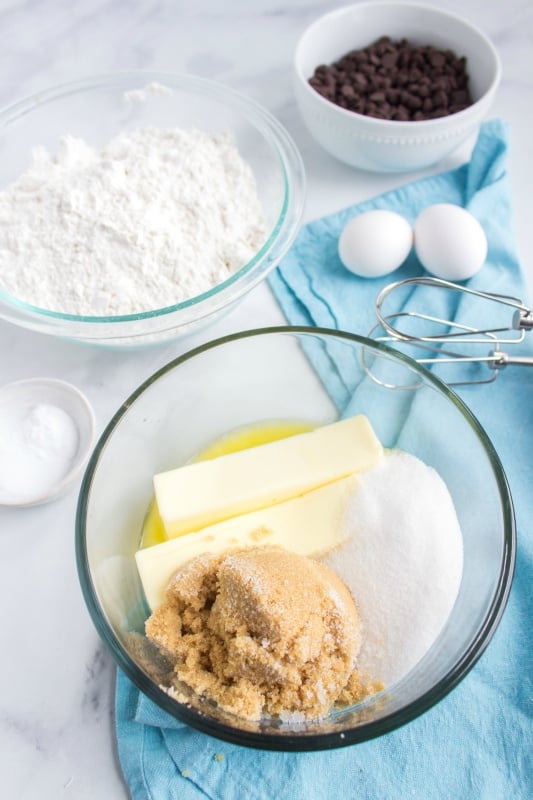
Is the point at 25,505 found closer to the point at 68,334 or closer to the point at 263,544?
the point at 68,334

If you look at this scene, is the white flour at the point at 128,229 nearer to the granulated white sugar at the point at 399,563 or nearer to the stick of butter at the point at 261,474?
the stick of butter at the point at 261,474

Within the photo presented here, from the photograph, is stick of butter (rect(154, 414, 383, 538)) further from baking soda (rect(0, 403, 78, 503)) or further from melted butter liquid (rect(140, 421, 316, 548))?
baking soda (rect(0, 403, 78, 503))

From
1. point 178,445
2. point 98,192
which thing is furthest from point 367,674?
point 98,192

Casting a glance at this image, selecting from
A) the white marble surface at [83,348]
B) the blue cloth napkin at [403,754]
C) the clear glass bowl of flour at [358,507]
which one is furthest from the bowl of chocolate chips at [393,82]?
the blue cloth napkin at [403,754]

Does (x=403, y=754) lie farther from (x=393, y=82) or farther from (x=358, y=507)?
(x=393, y=82)

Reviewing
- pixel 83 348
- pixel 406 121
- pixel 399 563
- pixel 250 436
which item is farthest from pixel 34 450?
pixel 406 121

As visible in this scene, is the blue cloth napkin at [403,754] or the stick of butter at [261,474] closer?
the blue cloth napkin at [403,754]

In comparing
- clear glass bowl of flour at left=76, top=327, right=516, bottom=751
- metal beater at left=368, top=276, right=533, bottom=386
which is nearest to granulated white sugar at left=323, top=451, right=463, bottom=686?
clear glass bowl of flour at left=76, top=327, right=516, bottom=751

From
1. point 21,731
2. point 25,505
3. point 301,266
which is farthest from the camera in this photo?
point 301,266
